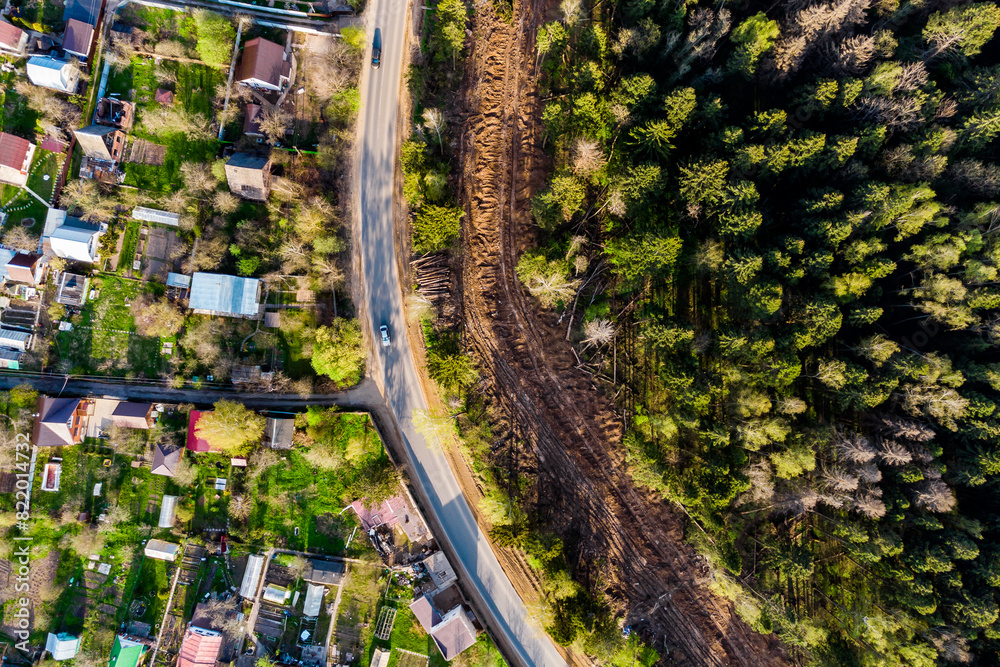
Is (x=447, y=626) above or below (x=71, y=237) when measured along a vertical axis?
below

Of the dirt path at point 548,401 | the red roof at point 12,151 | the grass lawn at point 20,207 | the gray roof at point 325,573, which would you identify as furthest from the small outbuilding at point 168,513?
the red roof at point 12,151

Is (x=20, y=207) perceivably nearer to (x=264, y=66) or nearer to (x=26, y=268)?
(x=26, y=268)

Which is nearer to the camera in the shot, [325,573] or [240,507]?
[325,573]

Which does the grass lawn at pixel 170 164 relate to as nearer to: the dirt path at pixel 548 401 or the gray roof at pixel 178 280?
the gray roof at pixel 178 280

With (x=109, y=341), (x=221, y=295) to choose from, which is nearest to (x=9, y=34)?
(x=109, y=341)

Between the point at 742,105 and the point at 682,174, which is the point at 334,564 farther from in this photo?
the point at 742,105

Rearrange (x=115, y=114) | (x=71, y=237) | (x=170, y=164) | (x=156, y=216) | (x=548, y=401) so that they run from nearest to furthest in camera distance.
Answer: (x=548, y=401) < (x=71, y=237) < (x=156, y=216) < (x=115, y=114) < (x=170, y=164)

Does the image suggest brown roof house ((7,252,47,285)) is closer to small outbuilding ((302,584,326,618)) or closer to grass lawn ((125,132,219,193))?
grass lawn ((125,132,219,193))

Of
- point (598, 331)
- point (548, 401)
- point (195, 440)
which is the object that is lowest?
point (195, 440)
